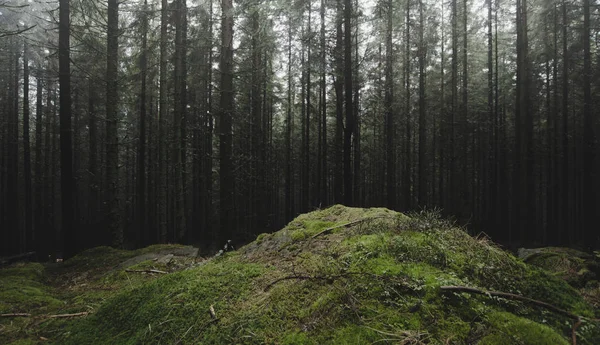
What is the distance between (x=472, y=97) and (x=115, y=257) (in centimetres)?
2850

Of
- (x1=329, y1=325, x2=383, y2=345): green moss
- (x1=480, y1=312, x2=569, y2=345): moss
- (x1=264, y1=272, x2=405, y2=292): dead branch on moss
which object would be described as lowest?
(x1=329, y1=325, x2=383, y2=345): green moss

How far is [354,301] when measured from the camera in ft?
6.24

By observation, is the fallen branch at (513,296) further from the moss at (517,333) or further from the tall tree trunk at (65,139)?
the tall tree trunk at (65,139)

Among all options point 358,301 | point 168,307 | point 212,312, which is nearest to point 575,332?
point 358,301

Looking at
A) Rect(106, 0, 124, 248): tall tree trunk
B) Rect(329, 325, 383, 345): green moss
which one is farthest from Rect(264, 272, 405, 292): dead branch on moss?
Rect(106, 0, 124, 248): tall tree trunk

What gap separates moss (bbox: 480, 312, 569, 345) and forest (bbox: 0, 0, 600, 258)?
7.16 metres

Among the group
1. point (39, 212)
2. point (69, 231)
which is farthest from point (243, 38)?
point (39, 212)

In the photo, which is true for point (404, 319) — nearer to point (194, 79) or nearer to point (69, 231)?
point (69, 231)

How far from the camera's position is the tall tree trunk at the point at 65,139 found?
8312 millimetres

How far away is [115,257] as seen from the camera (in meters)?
7.23

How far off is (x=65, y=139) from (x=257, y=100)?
41.6 ft

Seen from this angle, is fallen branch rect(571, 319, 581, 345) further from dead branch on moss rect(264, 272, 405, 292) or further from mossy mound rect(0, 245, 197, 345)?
mossy mound rect(0, 245, 197, 345)

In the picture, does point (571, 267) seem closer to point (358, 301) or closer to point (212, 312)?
point (358, 301)

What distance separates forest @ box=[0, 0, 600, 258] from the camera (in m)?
9.84
